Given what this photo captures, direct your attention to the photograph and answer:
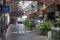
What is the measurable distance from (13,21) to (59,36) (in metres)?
89.5

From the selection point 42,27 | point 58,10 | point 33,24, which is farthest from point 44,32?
point 33,24

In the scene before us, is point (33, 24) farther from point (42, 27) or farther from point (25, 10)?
point (25, 10)

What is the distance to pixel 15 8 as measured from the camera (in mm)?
81125

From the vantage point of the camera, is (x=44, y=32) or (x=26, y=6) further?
(x=26, y=6)

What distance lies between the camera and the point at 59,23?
24188 millimetres

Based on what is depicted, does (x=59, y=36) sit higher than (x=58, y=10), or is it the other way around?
(x=58, y=10)

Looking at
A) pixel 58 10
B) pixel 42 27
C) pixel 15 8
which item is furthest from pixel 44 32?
pixel 15 8

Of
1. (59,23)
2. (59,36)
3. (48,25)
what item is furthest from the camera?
(48,25)

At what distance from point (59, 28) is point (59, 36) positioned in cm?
107

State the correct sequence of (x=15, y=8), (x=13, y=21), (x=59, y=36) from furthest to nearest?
(x=13, y=21) < (x=15, y=8) < (x=59, y=36)

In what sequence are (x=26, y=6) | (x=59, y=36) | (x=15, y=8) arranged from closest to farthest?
1. (x=59, y=36)
2. (x=15, y=8)
3. (x=26, y=6)

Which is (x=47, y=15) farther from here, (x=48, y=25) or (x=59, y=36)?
(x=59, y=36)

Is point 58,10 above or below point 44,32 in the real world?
above

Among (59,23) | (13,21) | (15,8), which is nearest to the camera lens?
(59,23)
